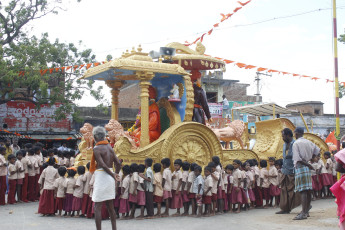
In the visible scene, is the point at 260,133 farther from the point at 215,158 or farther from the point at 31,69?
the point at 31,69

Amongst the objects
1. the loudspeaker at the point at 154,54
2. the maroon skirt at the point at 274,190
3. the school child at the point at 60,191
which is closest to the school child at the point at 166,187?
the school child at the point at 60,191

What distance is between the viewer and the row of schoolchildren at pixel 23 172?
9.95m

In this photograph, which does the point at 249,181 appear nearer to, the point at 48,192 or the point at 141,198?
the point at 141,198

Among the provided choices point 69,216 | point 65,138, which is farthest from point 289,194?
point 65,138

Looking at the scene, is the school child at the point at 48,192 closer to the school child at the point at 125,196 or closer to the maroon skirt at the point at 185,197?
the school child at the point at 125,196

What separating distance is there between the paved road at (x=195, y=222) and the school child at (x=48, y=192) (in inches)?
8.5

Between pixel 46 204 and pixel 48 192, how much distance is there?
0.27 meters

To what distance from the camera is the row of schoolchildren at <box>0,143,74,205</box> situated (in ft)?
32.7

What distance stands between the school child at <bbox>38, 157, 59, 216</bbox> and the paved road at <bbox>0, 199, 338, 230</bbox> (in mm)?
217

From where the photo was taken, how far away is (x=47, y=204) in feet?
27.3

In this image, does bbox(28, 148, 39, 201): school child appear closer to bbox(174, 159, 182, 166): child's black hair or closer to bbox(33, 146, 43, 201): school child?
bbox(33, 146, 43, 201): school child

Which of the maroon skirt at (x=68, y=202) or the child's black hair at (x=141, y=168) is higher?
the child's black hair at (x=141, y=168)

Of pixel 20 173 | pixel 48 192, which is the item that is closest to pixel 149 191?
pixel 48 192

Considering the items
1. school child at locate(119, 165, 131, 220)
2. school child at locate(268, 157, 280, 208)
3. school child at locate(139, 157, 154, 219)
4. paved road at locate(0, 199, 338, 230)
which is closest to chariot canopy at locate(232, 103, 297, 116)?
school child at locate(268, 157, 280, 208)
